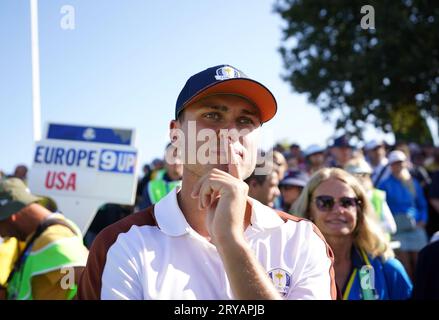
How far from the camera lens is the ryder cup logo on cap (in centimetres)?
190

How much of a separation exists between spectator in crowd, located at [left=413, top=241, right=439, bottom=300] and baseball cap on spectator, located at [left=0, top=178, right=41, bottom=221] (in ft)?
7.98

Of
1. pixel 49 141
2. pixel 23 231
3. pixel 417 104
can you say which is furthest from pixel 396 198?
pixel 417 104

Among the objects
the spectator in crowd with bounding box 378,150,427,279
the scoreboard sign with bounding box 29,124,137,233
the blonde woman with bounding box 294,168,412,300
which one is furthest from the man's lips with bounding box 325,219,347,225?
the spectator in crowd with bounding box 378,150,427,279

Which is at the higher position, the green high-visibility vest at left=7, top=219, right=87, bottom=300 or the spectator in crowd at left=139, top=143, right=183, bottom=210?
the spectator in crowd at left=139, top=143, right=183, bottom=210

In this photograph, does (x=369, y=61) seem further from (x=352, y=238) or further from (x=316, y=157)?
(x=352, y=238)

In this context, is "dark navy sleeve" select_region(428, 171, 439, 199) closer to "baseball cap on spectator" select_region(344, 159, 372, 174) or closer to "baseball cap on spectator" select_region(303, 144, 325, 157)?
"baseball cap on spectator" select_region(344, 159, 372, 174)

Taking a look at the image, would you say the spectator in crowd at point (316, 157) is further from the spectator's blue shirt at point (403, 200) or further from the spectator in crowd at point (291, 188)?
the spectator in crowd at point (291, 188)

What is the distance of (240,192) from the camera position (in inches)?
63.9

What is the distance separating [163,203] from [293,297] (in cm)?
58

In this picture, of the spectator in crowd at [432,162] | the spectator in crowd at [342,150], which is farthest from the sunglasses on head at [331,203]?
the spectator in crowd at [432,162]

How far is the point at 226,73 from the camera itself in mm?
1920

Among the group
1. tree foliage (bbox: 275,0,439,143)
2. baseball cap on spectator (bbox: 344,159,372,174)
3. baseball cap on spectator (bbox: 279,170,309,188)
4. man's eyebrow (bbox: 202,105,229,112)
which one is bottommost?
baseball cap on spectator (bbox: 279,170,309,188)

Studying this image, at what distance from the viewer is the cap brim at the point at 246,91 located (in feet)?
6.21
